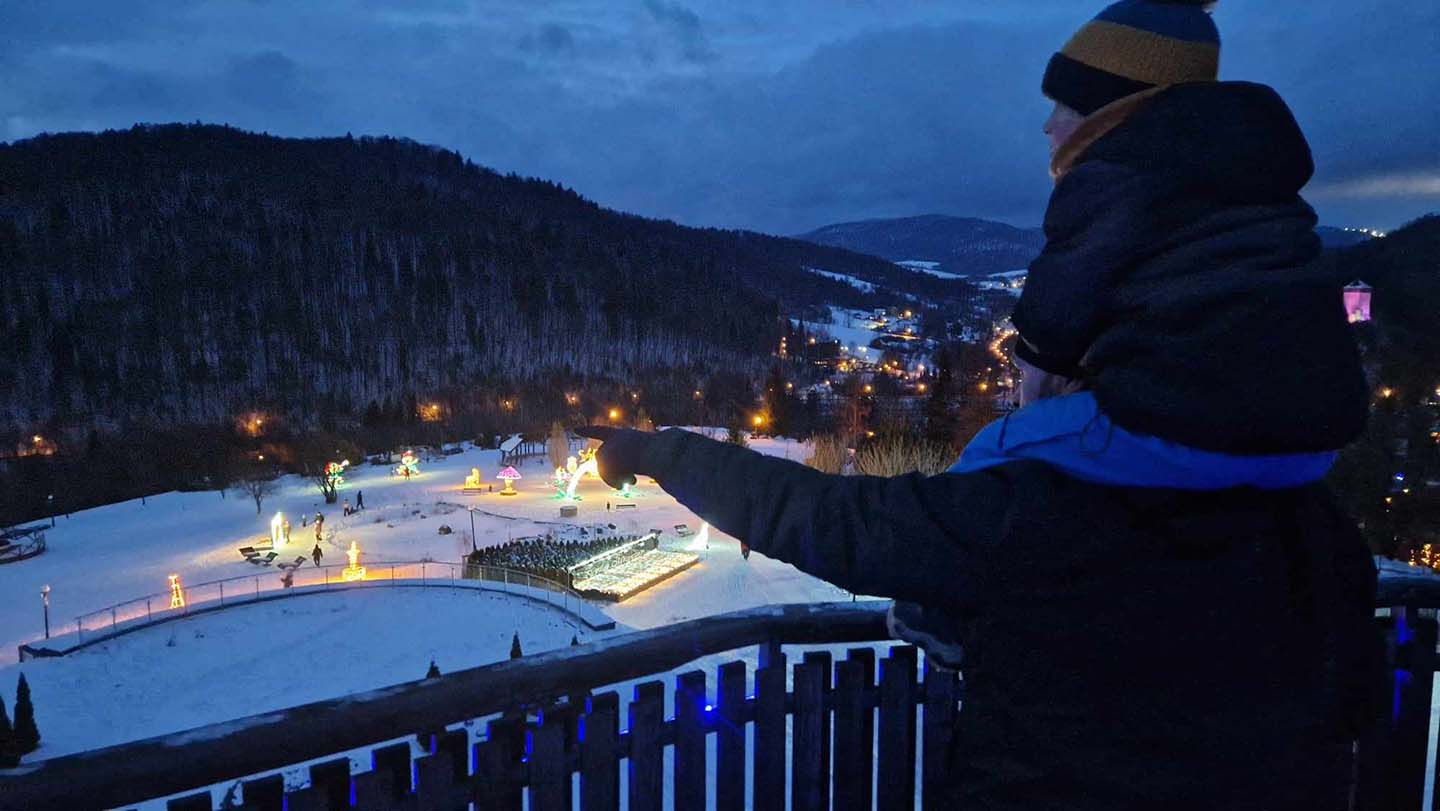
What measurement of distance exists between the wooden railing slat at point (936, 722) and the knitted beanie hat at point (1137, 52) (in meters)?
1.69

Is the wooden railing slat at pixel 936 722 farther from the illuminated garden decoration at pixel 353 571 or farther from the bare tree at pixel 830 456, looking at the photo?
the bare tree at pixel 830 456

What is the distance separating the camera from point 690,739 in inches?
83.7

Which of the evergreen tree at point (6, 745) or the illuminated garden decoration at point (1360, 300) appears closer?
the evergreen tree at point (6, 745)

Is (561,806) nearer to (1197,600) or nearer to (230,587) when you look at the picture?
(1197,600)

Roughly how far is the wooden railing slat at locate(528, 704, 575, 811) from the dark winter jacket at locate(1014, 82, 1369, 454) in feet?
4.81

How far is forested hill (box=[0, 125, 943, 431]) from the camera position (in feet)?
240

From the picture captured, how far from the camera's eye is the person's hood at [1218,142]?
3.25 ft

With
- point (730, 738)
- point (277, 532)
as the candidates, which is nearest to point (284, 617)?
point (277, 532)

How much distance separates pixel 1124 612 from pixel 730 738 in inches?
56.6

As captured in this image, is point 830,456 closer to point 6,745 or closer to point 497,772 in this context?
point 6,745

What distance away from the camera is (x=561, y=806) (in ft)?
6.31

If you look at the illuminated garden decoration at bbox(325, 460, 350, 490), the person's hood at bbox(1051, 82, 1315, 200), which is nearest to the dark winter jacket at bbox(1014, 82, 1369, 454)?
→ the person's hood at bbox(1051, 82, 1315, 200)

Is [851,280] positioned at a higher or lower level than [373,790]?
higher

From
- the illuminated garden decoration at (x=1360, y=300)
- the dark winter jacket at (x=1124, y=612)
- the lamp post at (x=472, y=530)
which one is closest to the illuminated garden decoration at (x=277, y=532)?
the lamp post at (x=472, y=530)
